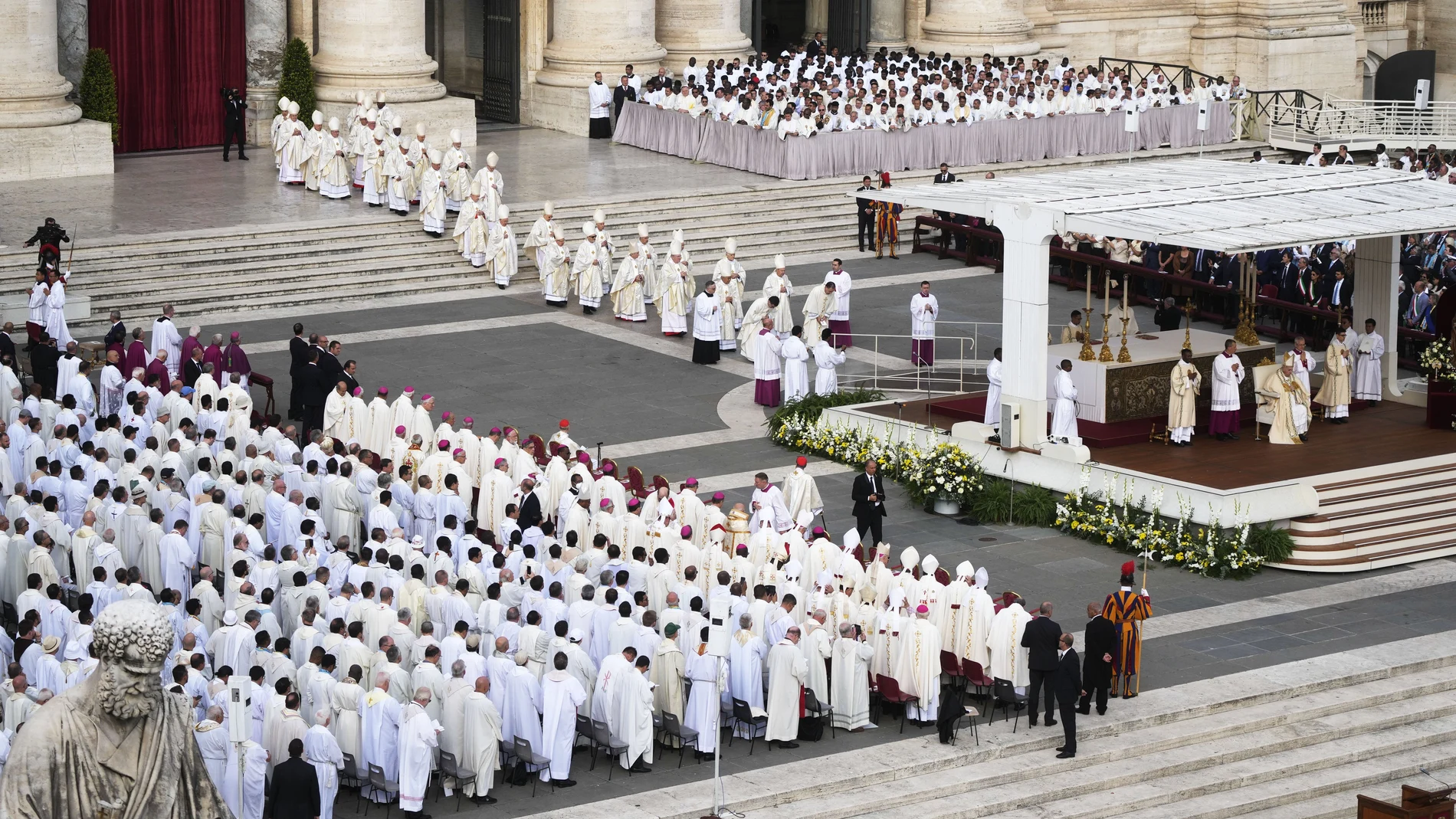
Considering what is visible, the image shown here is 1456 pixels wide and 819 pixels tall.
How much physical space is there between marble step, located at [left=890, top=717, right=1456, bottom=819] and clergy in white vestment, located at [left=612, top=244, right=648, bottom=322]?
15024 mm

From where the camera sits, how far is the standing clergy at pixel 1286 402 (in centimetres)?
2386

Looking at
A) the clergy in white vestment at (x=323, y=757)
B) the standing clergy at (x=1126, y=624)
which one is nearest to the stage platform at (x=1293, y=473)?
the standing clergy at (x=1126, y=624)

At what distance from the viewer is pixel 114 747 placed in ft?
25.4

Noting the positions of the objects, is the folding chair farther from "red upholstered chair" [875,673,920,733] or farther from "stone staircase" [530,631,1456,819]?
"red upholstered chair" [875,673,920,733]

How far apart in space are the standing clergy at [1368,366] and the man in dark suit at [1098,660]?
9.42m

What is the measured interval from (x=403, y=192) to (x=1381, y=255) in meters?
15.3

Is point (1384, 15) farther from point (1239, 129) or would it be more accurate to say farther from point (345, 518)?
point (345, 518)

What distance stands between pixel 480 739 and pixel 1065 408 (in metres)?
9.36

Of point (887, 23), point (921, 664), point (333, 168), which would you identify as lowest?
point (921, 664)

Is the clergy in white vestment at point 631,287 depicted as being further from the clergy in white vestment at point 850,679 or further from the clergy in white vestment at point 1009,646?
the clergy in white vestment at point 850,679

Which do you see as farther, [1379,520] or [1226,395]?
[1226,395]

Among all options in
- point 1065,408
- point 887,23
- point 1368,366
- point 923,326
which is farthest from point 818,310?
point 887,23

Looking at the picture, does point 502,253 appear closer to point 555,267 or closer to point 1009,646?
point 555,267

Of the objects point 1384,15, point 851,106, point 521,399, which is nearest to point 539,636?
point 521,399
